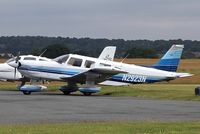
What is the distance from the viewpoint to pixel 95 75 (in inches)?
1430

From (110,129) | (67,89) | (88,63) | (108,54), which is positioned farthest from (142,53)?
(110,129)

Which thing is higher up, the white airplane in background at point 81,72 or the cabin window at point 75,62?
the cabin window at point 75,62

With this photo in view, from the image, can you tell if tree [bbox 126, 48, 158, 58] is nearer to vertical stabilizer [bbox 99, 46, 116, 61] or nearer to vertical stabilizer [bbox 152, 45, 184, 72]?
vertical stabilizer [bbox 99, 46, 116, 61]

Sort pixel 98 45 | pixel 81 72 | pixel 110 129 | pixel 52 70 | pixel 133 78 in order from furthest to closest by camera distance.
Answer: pixel 98 45 → pixel 133 78 → pixel 52 70 → pixel 81 72 → pixel 110 129

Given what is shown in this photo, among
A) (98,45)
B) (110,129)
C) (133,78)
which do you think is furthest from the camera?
(98,45)

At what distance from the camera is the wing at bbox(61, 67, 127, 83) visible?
1403 inches

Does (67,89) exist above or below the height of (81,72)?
below

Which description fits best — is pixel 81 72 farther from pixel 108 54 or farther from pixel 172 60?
pixel 108 54

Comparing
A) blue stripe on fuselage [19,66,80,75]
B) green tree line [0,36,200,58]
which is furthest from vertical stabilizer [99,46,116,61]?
green tree line [0,36,200,58]

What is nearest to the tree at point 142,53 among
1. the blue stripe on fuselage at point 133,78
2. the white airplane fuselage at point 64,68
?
the blue stripe on fuselage at point 133,78

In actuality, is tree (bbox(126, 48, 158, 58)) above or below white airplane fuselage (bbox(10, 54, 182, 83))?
above

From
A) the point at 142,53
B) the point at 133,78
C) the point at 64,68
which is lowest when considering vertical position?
the point at 133,78

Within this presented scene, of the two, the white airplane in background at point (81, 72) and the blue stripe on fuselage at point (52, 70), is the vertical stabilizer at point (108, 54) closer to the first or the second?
the white airplane in background at point (81, 72)

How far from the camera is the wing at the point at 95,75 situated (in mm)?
35625
